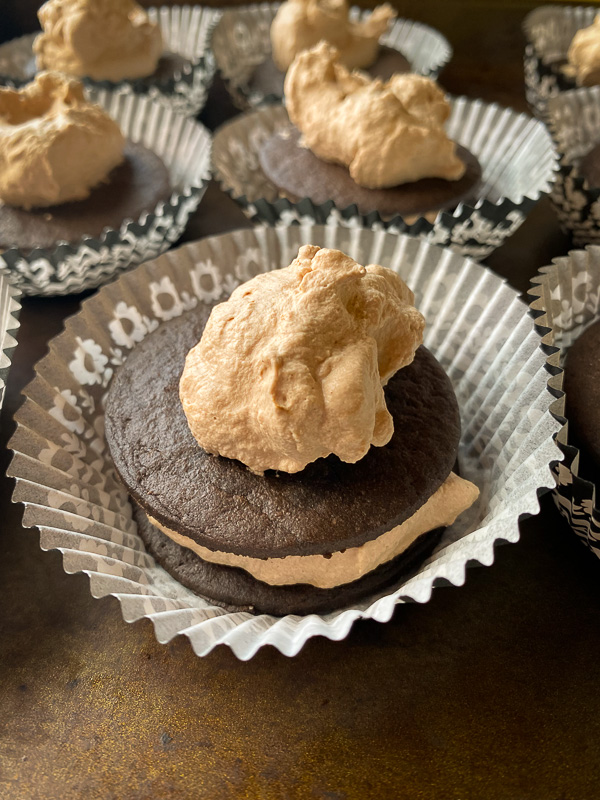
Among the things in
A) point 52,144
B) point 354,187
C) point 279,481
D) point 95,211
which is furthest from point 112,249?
point 279,481

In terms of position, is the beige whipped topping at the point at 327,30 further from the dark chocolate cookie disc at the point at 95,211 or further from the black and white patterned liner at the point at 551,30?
the dark chocolate cookie disc at the point at 95,211

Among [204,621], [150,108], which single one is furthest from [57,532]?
[150,108]

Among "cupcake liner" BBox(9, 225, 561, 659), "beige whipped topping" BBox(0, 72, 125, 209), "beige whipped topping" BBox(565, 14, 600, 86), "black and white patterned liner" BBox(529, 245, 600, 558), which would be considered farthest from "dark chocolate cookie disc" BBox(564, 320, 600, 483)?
"beige whipped topping" BBox(565, 14, 600, 86)

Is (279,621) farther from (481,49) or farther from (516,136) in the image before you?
(481,49)

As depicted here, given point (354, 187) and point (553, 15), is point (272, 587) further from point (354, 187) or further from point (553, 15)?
point (553, 15)

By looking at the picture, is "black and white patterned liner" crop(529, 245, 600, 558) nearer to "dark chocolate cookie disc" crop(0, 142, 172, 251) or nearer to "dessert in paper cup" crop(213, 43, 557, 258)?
"dessert in paper cup" crop(213, 43, 557, 258)
